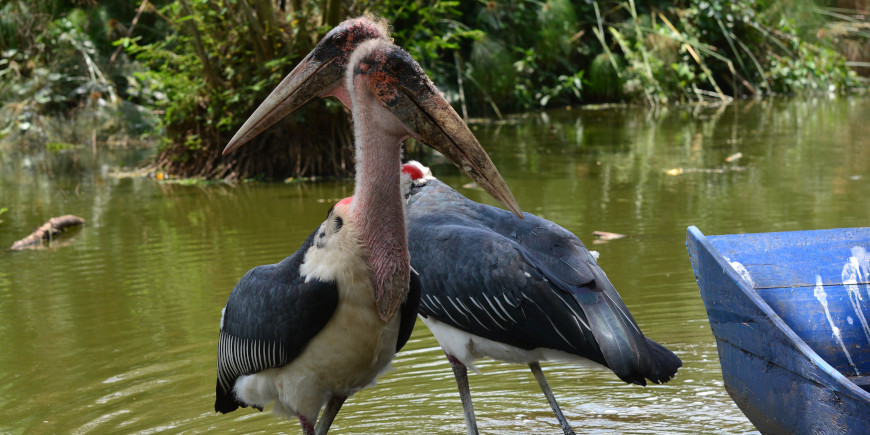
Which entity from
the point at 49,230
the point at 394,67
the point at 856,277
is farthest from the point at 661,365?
the point at 49,230

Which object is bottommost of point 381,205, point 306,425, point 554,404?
point 554,404

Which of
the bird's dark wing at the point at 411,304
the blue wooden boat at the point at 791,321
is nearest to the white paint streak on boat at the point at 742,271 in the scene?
the blue wooden boat at the point at 791,321

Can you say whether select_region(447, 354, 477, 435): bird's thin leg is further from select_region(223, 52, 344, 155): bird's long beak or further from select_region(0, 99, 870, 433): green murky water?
select_region(223, 52, 344, 155): bird's long beak

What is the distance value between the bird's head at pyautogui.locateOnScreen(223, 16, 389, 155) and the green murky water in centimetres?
156

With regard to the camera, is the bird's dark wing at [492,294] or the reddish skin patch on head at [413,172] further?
the reddish skin patch on head at [413,172]

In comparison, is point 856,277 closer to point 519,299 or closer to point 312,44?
point 519,299

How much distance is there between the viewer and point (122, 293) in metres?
6.38

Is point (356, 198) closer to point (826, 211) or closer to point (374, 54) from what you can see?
point (374, 54)

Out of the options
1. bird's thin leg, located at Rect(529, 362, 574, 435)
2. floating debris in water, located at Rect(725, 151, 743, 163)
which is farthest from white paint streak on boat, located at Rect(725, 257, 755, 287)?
floating debris in water, located at Rect(725, 151, 743, 163)

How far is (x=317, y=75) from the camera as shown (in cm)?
327

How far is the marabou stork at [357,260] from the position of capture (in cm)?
307

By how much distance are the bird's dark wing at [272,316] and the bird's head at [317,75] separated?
423 mm

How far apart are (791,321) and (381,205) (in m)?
1.82

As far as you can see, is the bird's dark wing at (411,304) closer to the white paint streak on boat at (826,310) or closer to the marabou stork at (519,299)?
the marabou stork at (519,299)
